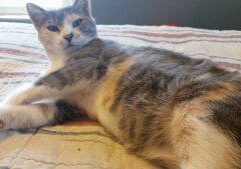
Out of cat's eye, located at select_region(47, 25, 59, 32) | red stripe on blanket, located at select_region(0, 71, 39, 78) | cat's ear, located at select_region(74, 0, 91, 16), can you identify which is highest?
cat's ear, located at select_region(74, 0, 91, 16)

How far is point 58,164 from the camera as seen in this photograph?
87 centimetres

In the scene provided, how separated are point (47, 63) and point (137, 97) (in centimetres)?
64

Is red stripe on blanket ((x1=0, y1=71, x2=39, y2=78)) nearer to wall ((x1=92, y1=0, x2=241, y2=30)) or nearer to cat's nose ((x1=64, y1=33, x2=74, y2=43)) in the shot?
cat's nose ((x1=64, y1=33, x2=74, y2=43))

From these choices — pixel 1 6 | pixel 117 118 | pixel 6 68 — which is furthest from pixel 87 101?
pixel 1 6

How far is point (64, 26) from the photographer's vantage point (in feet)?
4.23

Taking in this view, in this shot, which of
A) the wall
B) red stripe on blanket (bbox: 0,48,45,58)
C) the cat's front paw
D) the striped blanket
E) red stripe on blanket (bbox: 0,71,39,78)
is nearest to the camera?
the striped blanket

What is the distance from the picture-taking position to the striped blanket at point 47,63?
88 cm

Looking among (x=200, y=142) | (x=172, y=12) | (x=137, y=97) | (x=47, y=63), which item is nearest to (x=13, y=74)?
(x=47, y=63)

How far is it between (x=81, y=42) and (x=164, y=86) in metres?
0.43

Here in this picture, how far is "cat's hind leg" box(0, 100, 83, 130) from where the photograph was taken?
1032 millimetres

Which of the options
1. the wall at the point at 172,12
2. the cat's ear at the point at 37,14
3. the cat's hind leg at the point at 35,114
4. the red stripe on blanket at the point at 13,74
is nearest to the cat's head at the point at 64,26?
the cat's ear at the point at 37,14

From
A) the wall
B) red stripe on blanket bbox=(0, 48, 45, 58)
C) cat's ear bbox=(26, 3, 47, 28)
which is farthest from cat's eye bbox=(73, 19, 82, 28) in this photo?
the wall

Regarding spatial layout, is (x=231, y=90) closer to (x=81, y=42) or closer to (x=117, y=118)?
(x=117, y=118)

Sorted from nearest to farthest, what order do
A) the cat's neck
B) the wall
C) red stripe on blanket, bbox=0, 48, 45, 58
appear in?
the cat's neck → red stripe on blanket, bbox=0, 48, 45, 58 → the wall
